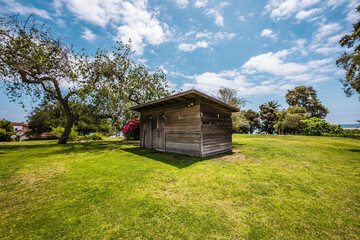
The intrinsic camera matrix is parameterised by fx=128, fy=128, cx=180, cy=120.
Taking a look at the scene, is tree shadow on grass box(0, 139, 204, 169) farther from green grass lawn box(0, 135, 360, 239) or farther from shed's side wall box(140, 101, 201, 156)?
green grass lawn box(0, 135, 360, 239)

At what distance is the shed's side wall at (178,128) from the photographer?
7809mm

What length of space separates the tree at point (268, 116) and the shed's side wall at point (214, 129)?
1442 inches

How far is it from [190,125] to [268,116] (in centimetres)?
4033

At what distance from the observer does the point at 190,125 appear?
803 cm

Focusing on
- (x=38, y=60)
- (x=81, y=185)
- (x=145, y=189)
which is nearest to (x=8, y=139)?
(x=38, y=60)

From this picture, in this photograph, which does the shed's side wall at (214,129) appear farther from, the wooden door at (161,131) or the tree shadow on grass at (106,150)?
the wooden door at (161,131)

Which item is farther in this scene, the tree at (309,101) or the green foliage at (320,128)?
the tree at (309,101)

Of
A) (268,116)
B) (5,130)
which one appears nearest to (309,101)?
(268,116)

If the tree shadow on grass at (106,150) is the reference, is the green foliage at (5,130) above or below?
above

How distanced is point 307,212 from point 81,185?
6210mm

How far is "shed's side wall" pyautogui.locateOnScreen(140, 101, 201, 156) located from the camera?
25.6 feet

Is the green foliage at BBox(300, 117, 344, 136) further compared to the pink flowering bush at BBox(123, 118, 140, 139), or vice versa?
the green foliage at BBox(300, 117, 344, 136)

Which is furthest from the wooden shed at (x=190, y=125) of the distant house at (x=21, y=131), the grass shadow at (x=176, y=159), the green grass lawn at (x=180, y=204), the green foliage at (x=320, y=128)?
the distant house at (x=21, y=131)

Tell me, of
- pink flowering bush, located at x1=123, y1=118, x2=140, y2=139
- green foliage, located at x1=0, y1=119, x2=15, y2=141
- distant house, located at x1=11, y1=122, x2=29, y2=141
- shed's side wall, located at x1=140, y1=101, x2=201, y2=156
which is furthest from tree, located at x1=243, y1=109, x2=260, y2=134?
distant house, located at x1=11, y1=122, x2=29, y2=141
